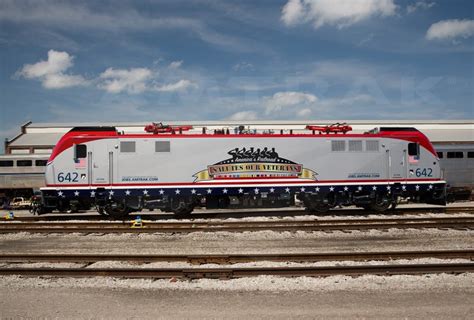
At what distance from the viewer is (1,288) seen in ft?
26.3

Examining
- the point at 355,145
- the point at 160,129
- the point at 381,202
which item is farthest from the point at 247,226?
the point at 381,202

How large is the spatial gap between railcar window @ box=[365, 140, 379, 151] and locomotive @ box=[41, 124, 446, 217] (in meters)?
0.05

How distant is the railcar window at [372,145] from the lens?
1869cm

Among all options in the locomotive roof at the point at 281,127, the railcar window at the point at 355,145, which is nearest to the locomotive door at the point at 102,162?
the railcar window at the point at 355,145

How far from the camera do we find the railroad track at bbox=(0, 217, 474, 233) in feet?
46.4

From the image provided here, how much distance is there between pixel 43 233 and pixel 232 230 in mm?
7605

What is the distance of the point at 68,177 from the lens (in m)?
17.2

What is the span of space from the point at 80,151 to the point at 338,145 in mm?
12848

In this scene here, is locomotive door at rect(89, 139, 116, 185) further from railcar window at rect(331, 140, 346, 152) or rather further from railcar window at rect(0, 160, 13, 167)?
railcar window at rect(0, 160, 13, 167)

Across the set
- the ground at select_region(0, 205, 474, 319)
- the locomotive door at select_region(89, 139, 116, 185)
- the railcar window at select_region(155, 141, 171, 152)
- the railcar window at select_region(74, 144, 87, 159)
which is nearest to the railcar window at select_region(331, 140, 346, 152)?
the railcar window at select_region(155, 141, 171, 152)

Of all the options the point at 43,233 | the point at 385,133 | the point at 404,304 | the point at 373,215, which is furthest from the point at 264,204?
the point at 404,304

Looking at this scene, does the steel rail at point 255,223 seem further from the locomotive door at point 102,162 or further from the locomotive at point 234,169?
the locomotive door at point 102,162

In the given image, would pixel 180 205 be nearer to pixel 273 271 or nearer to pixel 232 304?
pixel 273 271

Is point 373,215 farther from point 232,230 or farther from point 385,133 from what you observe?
point 232,230
